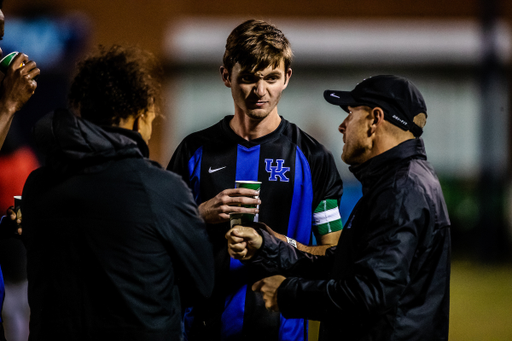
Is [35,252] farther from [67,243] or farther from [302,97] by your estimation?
[302,97]

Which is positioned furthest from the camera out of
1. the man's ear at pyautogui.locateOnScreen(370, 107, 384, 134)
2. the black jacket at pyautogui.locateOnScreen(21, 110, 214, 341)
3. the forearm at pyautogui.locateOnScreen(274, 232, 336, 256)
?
the forearm at pyautogui.locateOnScreen(274, 232, 336, 256)

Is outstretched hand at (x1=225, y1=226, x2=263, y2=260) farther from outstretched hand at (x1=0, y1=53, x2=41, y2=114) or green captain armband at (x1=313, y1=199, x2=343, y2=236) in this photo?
outstretched hand at (x1=0, y1=53, x2=41, y2=114)

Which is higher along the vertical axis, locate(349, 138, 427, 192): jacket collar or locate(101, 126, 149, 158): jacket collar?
locate(101, 126, 149, 158): jacket collar

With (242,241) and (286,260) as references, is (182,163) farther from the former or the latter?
(286,260)

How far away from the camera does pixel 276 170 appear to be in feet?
10.1

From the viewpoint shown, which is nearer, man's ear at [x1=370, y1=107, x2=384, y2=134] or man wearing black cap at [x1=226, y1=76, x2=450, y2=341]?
man wearing black cap at [x1=226, y1=76, x2=450, y2=341]

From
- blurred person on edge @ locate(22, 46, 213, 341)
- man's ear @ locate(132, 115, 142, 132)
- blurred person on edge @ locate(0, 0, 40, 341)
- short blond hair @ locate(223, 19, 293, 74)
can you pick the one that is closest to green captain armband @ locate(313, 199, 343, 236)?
short blond hair @ locate(223, 19, 293, 74)

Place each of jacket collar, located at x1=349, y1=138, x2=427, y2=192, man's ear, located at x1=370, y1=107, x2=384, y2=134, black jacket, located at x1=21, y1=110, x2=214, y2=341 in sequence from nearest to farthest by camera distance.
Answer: black jacket, located at x1=21, y1=110, x2=214, y2=341, jacket collar, located at x1=349, y1=138, x2=427, y2=192, man's ear, located at x1=370, y1=107, x2=384, y2=134

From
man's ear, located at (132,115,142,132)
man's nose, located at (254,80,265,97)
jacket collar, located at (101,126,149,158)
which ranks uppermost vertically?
man's nose, located at (254,80,265,97)

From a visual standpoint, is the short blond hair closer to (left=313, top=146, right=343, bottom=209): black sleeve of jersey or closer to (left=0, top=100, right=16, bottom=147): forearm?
(left=313, top=146, right=343, bottom=209): black sleeve of jersey

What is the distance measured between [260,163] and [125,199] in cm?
123

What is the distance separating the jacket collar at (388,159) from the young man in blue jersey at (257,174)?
69 cm

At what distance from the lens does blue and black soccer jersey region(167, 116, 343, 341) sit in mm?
2941

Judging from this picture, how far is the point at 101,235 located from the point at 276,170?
51.4 inches
